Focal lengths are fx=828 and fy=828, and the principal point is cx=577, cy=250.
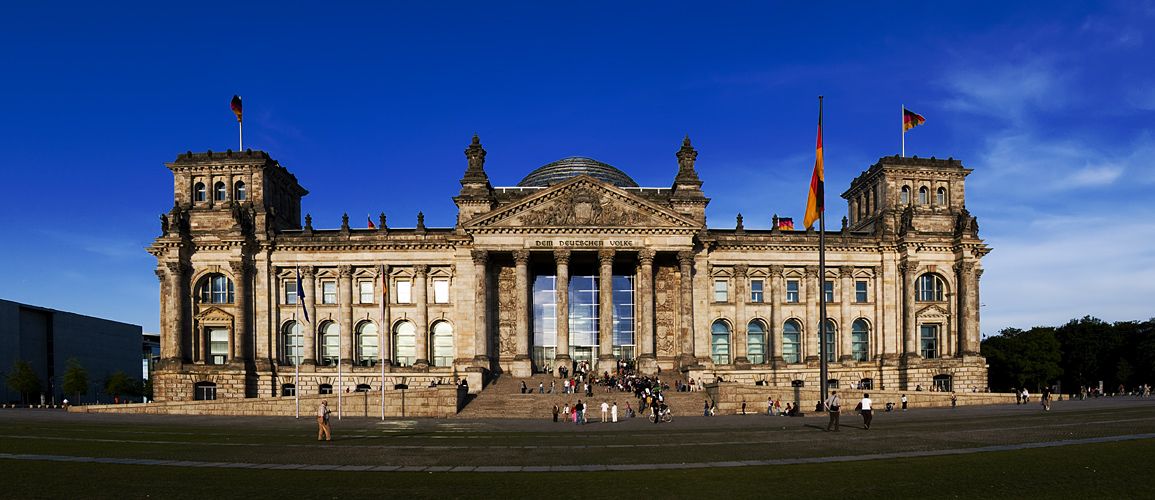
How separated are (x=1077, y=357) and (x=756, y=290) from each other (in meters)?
52.9

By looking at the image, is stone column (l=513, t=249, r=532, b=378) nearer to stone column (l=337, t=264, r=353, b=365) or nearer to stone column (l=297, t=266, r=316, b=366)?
stone column (l=337, t=264, r=353, b=365)

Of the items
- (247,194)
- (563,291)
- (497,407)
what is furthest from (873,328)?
(247,194)

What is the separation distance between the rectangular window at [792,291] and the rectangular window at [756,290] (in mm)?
2730

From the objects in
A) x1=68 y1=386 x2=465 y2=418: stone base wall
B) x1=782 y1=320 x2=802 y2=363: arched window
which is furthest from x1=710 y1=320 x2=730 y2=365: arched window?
x1=68 y1=386 x2=465 y2=418: stone base wall

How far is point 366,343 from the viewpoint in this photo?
249ft

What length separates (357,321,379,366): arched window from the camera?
248ft

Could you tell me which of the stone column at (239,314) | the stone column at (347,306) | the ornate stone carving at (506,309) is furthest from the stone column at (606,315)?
the stone column at (239,314)

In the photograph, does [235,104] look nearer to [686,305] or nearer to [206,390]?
[206,390]

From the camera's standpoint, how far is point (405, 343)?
75.8 meters

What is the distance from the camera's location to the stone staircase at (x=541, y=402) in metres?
54.6

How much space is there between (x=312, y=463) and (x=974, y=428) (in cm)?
2735

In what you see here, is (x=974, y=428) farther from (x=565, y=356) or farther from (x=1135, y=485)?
(x=565, y=356)

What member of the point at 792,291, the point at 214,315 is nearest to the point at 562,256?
the point at 792,291

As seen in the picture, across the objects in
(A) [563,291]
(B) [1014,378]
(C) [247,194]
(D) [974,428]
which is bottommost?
(B) [1014,378]
